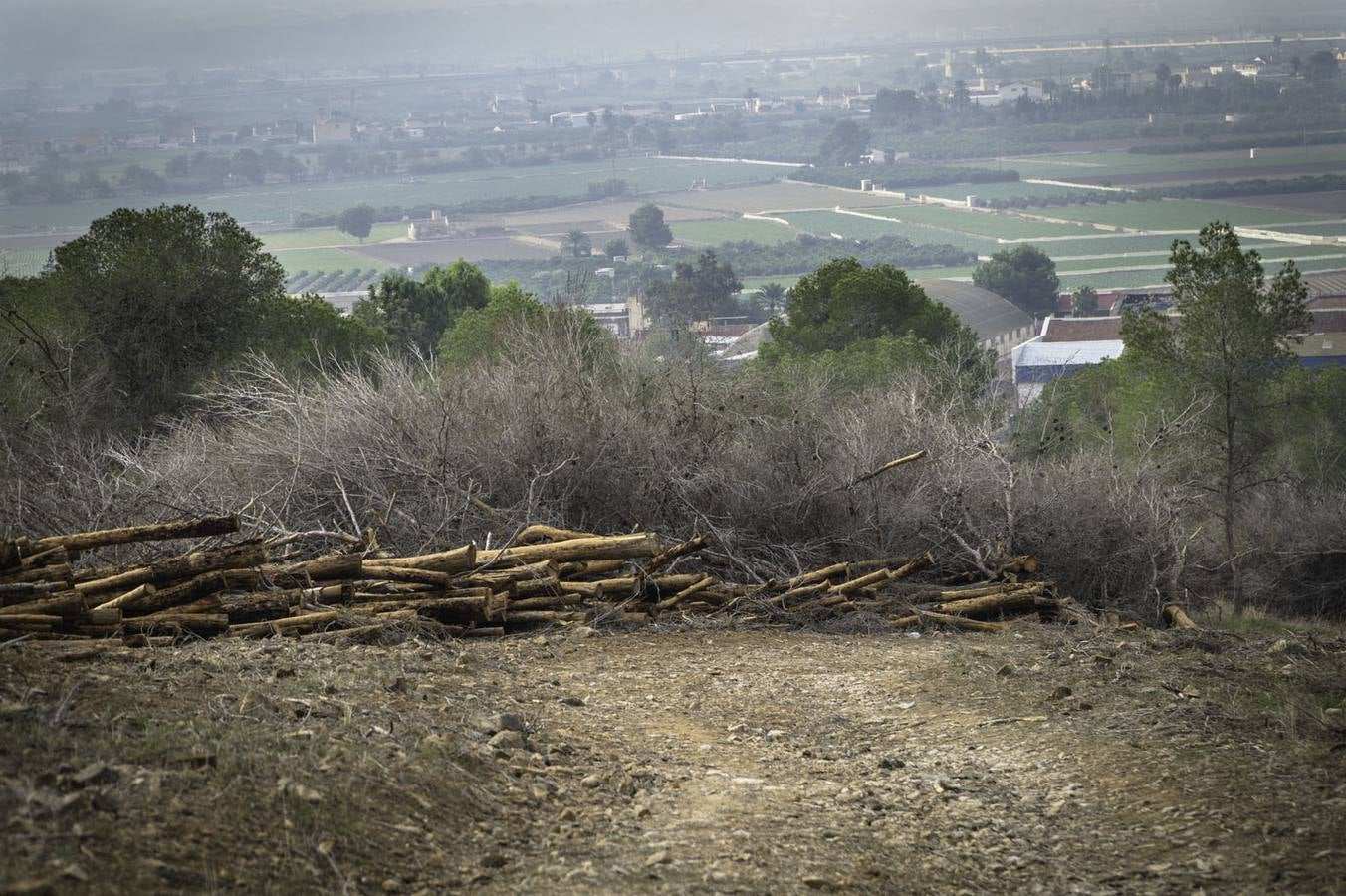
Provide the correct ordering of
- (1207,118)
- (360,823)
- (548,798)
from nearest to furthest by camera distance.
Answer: (360,823), (548,798), (1207,118)

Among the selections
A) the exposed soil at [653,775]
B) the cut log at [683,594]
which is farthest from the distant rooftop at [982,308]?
the exposed soil at [653,775]

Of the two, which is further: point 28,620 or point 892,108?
point 892,108

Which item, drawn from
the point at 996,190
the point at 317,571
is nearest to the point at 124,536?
the point at 317,571

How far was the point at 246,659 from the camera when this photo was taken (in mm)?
6395

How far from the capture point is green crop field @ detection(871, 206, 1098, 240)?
9738 cm

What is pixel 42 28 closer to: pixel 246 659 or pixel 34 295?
pixel 34 295

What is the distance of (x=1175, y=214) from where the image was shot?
325ft

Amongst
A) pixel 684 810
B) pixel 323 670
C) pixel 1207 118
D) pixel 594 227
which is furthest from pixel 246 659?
pixel 1207 118

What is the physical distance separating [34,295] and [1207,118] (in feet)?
421

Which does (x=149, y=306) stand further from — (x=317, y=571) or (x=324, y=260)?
(x=324, y=260)

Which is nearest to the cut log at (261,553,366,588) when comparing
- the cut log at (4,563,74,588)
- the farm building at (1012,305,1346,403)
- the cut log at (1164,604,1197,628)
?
the cut log at (4,563,74,588)

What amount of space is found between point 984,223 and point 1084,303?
36109 millimetres

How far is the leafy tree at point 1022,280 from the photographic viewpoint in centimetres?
6856

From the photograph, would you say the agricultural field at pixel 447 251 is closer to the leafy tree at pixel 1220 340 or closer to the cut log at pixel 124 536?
the leafy tree at pixel 1220 340
